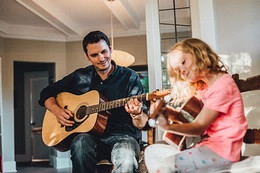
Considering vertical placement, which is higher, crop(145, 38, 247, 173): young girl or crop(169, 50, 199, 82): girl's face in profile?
crop(169, 50, 199, 82): girl's face in profile

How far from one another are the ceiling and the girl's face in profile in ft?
11.1

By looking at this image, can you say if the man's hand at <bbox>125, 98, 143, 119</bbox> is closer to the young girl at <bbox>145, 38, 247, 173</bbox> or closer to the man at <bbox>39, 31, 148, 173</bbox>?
the man at <bbox>39, 31, 148, 173</bbox>

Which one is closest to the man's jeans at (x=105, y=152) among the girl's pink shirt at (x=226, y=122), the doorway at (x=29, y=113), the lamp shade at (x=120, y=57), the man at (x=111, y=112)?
the man at (x=111, y=112)

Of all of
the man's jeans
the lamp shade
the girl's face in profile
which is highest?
the lamp shade

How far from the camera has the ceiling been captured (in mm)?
4734

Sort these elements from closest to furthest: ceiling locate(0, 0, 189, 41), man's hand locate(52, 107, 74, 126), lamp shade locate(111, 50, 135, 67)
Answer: man's hand locate(52, 107, 74, 126), lamp shade locate(111, 50, 135, 67), ceiling locate(0, 0, 189, 41)

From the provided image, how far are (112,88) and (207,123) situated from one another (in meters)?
0.96

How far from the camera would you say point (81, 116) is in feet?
6.73

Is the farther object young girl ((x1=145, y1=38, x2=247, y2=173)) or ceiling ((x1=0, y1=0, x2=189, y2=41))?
ceiling ((x1=0, y1=0, x2=189, y2=41))

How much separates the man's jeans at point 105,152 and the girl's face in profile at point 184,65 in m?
0.56

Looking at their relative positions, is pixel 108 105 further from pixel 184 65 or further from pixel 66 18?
pixel 66 18

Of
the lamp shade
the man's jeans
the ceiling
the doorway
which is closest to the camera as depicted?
the man's jeans

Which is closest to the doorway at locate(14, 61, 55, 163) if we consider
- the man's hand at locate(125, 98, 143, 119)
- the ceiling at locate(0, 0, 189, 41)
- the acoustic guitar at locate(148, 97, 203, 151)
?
the ceiling at locate(0, 0, 189, 41)

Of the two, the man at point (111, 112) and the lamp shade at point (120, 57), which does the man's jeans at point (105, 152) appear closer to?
the man at point (111, 112)
